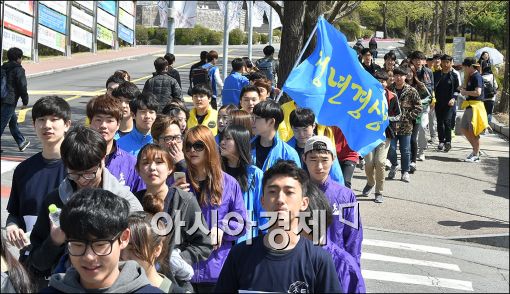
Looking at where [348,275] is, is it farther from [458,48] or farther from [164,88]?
[458,48]

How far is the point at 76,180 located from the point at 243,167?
1.73m

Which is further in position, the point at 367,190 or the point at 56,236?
the point at 367,190

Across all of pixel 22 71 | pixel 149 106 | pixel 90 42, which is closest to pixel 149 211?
pixel 149 106

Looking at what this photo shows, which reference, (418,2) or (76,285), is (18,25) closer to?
(418,2)

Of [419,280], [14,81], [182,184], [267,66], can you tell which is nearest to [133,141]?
[182,184]

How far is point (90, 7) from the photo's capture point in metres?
27.3

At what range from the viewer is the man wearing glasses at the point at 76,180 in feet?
13.9

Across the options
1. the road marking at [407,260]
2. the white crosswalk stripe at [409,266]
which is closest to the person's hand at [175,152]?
the white crosswalk stripe at [409,266]

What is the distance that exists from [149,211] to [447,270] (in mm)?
4596

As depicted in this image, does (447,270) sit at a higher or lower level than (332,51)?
lower

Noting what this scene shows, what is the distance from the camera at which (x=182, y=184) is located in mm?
5098

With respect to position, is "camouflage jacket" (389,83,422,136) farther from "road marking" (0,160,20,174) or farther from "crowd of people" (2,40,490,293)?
"road marking" (0,160,20,174)

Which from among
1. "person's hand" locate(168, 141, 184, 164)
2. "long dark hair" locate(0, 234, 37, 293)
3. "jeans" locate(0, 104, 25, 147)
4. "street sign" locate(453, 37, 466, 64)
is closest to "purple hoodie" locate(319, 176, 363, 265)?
"person's hand" locate(168, 141, 184, 164)

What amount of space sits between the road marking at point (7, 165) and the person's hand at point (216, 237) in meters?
8.22
